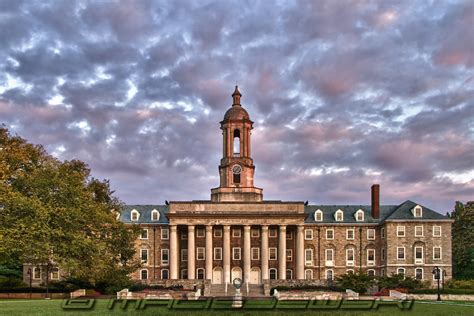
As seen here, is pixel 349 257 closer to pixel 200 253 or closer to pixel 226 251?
pixel 226 251


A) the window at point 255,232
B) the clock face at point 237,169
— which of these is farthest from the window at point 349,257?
the clock face at point 237,169

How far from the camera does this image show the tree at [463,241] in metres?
92.5

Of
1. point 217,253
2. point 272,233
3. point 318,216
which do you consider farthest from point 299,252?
point 217,253

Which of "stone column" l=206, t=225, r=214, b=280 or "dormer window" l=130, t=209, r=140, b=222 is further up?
"dormer window" l=130, t=209, r=140, b=222

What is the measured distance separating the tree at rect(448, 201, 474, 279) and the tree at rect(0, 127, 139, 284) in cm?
5628

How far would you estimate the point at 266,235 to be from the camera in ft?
281

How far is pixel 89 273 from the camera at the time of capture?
5222 cm

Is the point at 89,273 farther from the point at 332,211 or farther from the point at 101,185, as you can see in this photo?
the point at 332,211

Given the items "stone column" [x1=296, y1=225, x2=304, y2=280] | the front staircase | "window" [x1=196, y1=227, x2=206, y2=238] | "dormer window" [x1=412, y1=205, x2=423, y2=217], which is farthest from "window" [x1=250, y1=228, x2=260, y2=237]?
"dormer window" [x1=412, y1=205, x2=423, y2=217]

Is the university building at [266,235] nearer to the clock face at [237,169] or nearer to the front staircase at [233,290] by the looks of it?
the clock face at [237,169]

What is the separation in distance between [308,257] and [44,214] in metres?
49.3

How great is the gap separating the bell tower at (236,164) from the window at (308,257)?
31.7 ft

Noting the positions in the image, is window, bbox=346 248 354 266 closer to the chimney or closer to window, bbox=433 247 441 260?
the chimney

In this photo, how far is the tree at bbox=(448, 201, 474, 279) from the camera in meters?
92.5
